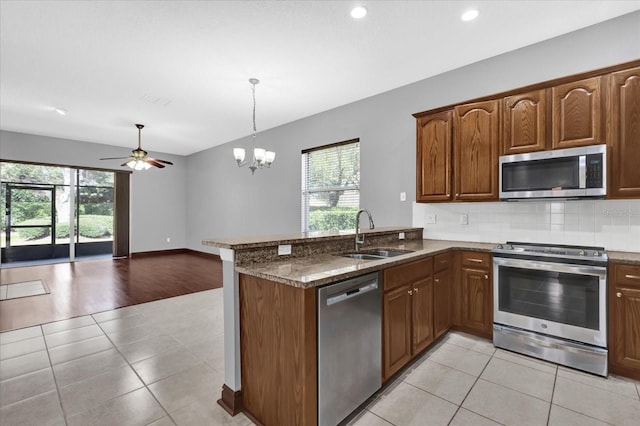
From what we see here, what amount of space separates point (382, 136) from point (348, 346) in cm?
321

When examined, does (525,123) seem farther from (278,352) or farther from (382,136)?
(278,352)

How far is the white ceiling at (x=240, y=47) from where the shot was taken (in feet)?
8.30

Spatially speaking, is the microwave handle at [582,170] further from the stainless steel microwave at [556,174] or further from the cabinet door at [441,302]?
the cabinet door at [441,302]

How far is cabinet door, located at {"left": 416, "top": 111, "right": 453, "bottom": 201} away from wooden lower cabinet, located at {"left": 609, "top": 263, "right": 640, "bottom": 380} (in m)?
1.49

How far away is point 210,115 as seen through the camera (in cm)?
529

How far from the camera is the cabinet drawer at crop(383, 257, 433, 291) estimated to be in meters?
2.02

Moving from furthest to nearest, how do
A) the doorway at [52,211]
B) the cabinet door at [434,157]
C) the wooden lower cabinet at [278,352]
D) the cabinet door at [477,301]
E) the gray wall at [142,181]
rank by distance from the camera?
the doorway at [52,211] < the gray wall at [142,181] < the cabinet door at [434,157] < the cabinet door at [477,301] < the wooden lower cabinet at [278,352]

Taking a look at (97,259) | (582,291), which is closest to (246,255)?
(582,291)

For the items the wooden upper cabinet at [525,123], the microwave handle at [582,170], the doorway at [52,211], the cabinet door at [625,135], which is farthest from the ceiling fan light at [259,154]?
the doorway at [52,211]

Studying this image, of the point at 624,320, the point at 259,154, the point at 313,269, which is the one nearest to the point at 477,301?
the point at 624,320

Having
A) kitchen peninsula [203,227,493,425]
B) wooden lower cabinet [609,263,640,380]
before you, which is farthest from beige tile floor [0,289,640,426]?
kitchen peninsula [203,227,493,425]

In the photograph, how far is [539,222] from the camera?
2996 mm

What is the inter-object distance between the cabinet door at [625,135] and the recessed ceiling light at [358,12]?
204 cm

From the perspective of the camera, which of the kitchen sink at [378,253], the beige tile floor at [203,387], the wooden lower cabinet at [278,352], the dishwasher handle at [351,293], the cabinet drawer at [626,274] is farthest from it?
the kitchen sink at [378,253]
